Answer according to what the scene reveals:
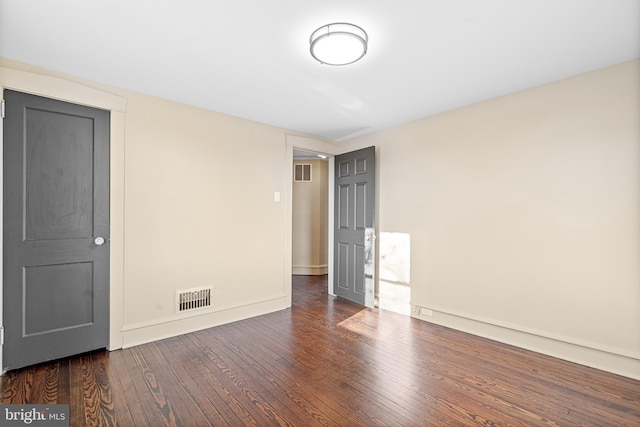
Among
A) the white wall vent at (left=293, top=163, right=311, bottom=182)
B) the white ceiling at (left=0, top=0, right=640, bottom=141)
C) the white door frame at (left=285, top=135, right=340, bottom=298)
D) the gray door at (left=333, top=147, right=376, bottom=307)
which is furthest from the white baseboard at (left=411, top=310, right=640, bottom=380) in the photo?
the white wall vent at (left=293, top=163, right=311, bottom=182)

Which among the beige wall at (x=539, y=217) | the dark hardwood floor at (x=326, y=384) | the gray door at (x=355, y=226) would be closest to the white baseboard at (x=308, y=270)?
the gray door at (x=355, y=226)

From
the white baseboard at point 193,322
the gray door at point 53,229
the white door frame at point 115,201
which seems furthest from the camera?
the white baseboard at point 193,322

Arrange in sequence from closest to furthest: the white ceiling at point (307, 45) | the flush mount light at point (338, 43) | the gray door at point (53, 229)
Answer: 1. the white ceiling at point (307, 45)
2. the flush mount light at point (338, 43)
3. the gray door at point (53, 229)

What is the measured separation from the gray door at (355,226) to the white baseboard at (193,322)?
0.99 meters

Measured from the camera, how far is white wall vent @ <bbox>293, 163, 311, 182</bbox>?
21.2ft

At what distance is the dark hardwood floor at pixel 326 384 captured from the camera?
188cm

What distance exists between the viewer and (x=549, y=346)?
8.94ft

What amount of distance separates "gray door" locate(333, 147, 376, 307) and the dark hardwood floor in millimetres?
1197

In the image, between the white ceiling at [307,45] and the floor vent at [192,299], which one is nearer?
the white ceiling at [307,45]

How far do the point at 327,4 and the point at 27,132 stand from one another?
99.3 inches

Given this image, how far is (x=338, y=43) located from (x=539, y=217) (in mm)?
2355

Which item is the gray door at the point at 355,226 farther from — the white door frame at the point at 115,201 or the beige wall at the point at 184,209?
the white door frame at the point at 115,201

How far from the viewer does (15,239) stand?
7.82 feet

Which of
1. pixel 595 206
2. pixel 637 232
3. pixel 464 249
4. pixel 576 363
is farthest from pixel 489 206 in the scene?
pixel 576 363
